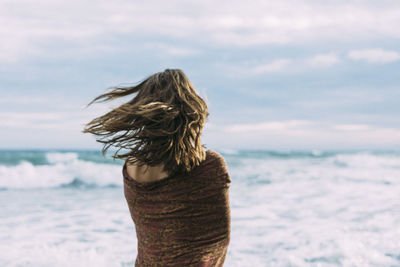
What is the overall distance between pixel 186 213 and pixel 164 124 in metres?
0.39

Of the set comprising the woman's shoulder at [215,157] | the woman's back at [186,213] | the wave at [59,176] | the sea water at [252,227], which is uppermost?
the woman's shoulder at [215,157]

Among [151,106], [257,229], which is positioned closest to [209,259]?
[151,106]

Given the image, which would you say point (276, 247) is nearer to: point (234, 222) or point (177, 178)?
point (234, 222)

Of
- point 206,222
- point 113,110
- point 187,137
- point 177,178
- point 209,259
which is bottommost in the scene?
point 209,259

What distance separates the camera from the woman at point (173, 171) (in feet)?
5.45

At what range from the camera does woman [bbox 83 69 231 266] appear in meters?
1.66

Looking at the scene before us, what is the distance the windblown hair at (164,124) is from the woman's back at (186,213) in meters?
0.07

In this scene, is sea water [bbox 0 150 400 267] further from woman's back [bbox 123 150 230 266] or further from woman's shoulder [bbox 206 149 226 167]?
woman's shoulder [bbox 206 149 226 167]

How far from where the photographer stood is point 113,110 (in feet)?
5.71

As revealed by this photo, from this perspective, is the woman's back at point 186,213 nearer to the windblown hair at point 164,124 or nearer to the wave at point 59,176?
the windblown hair at point 164,124

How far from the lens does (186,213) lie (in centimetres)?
171

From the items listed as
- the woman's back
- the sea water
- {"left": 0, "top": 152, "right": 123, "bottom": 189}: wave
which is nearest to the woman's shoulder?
the woman's back

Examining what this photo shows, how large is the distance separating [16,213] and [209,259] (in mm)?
6793

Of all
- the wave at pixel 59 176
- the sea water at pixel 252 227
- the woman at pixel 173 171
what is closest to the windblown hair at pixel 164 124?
the woman at pixel 173 171
